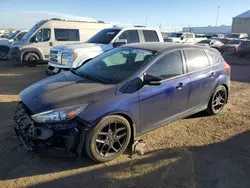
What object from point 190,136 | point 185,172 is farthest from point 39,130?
point 190,136

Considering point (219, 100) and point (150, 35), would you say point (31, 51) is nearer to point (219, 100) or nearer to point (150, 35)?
point (150, 35)

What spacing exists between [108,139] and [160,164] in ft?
2.79

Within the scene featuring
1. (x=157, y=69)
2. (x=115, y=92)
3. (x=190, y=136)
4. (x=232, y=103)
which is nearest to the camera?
(x=115, y=92)

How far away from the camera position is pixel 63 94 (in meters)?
3.37

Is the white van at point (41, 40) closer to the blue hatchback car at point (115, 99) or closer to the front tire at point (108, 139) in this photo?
the blue hatchback car at point (115, 99)

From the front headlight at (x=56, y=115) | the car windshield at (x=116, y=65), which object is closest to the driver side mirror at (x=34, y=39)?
the car windshield at (x=116, y=65)

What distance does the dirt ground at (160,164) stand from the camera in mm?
3061

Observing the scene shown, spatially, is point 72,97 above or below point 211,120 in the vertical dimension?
above

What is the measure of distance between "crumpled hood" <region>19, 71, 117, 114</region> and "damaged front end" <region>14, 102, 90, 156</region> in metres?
0.23

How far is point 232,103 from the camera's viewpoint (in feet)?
21.0

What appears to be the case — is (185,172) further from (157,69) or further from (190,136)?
(157,69)

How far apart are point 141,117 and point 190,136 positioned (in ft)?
4.03

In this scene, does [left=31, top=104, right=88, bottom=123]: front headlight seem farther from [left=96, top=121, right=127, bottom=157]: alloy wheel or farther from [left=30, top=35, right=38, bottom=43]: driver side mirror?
[left=30, top=35, right=38, bottom=43]: driver side mirror

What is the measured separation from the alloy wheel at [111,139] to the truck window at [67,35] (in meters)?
9.64
